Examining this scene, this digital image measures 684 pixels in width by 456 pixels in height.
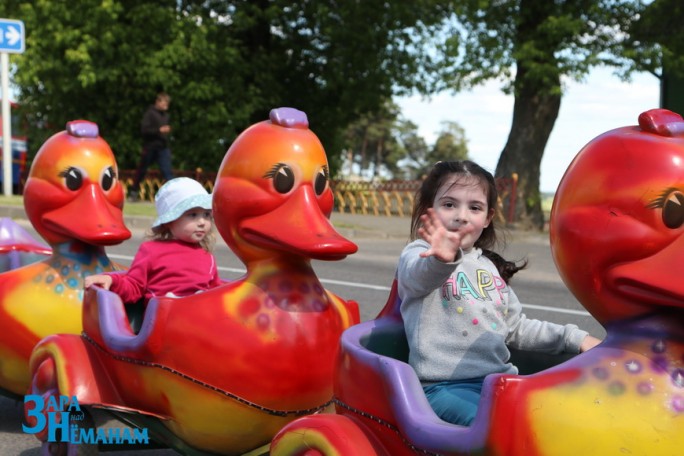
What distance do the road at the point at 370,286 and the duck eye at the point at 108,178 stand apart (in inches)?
42.9

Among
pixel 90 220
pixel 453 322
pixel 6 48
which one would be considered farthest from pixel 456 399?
pixel 6 48

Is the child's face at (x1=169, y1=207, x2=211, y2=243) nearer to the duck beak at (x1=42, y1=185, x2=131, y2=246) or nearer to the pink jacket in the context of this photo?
the pink jacket

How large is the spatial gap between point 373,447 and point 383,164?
72.0 metres

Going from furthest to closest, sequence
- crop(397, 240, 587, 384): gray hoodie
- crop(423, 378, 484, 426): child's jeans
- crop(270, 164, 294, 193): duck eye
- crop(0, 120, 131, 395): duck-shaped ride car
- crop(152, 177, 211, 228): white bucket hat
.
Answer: crop(0, 120, 131, 395): duck-shaped ride car
crop(152, 177, 211, 228): white bucket hat
crop(270, 164, 294, 193): duck eye
crop(397, 240, 587, 384): gray hoodie
crop(423, 378, 484, 426): child's jeans

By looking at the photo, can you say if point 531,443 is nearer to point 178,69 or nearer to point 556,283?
point 556,283

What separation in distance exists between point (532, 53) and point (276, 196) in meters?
14.9

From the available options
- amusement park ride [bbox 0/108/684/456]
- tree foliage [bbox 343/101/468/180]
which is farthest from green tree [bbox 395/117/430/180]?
amusement park ride [bbox 0/108/684/456]

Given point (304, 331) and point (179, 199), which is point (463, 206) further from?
point (179, 199)

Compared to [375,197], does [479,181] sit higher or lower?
higher

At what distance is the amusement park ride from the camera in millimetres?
2297

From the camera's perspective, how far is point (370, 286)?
945 cm

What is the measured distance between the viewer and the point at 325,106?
24500 millimetres

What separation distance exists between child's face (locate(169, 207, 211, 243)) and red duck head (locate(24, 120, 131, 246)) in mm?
333

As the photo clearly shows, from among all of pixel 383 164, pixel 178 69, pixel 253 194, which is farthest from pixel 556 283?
pixel 383 164
